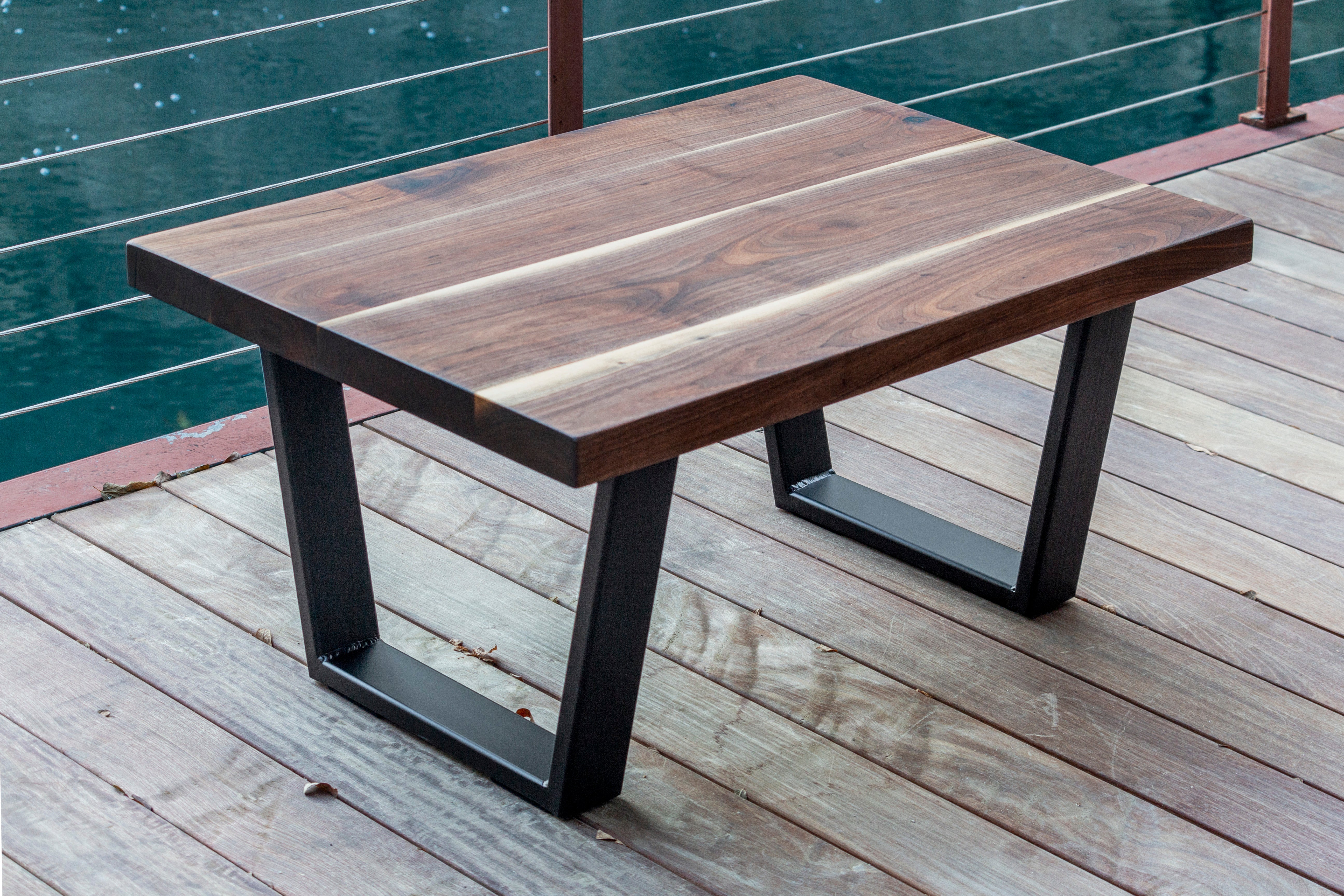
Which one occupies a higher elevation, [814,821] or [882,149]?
[882,149]

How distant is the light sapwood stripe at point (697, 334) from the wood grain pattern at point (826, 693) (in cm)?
48

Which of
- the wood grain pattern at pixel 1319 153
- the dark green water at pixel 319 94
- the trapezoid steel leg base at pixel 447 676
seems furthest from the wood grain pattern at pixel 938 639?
the dark green water at pixel 319 94

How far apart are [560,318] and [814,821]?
1.75 feet

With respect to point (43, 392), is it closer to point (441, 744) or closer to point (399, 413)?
point (399, 413)

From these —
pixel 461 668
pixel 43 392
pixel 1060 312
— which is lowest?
pixel 43 392

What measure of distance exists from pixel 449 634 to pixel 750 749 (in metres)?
0.37

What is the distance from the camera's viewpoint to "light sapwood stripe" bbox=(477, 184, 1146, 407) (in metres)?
1.06

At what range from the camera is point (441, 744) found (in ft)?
4.67

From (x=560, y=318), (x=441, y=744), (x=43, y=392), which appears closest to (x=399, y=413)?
(x=441, y=744)

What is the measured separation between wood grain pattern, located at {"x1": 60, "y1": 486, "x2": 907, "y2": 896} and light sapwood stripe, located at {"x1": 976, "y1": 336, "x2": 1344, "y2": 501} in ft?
2.92

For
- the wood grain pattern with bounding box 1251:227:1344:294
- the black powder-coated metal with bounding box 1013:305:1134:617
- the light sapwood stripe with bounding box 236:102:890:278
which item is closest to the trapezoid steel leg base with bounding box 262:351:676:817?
the light sapwood stripe with bounding box 236:102:890:278

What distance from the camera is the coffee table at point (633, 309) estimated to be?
1.11 m

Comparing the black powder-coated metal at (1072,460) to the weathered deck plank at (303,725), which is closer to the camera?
the weathered deck plank at (303,725)

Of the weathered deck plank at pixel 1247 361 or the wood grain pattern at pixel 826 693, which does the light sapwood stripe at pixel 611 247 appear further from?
the weathered deck plank at pixel 1247 361
